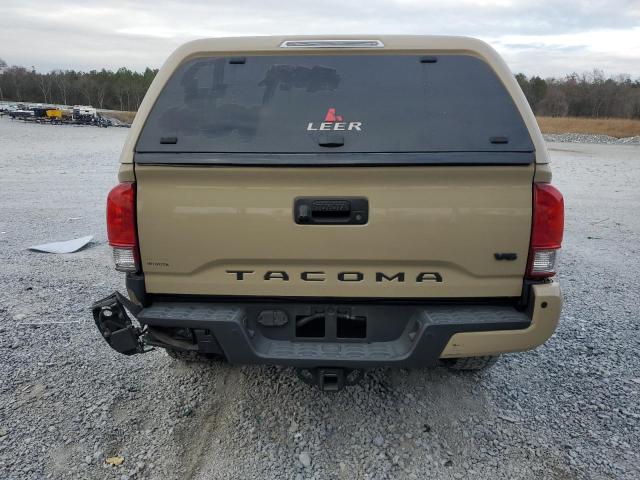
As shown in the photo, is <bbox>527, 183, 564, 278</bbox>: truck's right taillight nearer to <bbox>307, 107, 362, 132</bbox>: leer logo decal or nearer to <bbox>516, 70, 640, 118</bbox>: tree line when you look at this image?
<bbox>307, 107, 362, 132</bbox>: leer logo decal

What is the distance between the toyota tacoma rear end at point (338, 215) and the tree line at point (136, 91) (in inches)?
3506

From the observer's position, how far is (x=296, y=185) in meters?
2.64

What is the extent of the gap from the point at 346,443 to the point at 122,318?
59.5 inches

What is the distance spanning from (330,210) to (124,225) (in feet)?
3.61

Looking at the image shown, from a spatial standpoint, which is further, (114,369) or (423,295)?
(114,369)

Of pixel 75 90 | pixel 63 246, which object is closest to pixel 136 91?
pixel 75 90

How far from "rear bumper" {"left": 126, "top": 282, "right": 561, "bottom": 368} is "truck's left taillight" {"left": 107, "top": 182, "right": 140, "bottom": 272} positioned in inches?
11.8

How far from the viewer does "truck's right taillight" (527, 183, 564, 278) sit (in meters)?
2.60

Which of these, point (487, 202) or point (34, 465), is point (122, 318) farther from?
point (487, 202)

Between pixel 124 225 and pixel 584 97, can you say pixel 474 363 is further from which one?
pixel 584 97

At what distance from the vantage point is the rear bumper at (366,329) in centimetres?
265

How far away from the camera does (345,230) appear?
2656 millimetres

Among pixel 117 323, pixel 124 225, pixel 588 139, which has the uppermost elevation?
pixel 124 225

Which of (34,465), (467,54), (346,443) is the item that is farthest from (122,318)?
(467,54)
